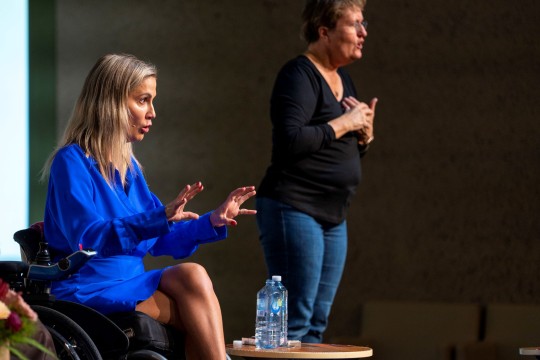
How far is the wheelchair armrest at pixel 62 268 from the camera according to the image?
222 cm

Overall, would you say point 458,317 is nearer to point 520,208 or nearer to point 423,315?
point 423,315

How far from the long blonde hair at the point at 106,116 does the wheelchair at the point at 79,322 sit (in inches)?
12.5

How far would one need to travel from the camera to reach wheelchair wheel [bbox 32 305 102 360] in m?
2.14

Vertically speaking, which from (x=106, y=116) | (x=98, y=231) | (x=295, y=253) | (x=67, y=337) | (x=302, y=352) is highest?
(x=106, y=116)

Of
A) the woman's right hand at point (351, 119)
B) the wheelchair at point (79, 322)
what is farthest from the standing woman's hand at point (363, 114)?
the wheelchair at point (79, 322)

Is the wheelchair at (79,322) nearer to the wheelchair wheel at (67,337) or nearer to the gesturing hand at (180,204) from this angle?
the wheelchair wheel at (67,337)

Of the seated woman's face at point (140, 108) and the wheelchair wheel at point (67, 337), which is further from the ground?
the seated woman's face at point (140, 108)

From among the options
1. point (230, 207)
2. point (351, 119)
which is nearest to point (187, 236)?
point (230, 207)

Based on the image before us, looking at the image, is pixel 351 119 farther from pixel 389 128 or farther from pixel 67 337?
pixel 389 128

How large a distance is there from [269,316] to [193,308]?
75 centimetres

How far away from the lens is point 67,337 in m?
2.19

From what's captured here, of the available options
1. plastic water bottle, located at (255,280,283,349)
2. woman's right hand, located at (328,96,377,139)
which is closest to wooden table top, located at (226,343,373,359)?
plastic water bottle, located at (255,280,283,349)

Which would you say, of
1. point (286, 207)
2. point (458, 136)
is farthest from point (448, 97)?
point (286, 207)

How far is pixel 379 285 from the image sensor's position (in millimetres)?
5152
